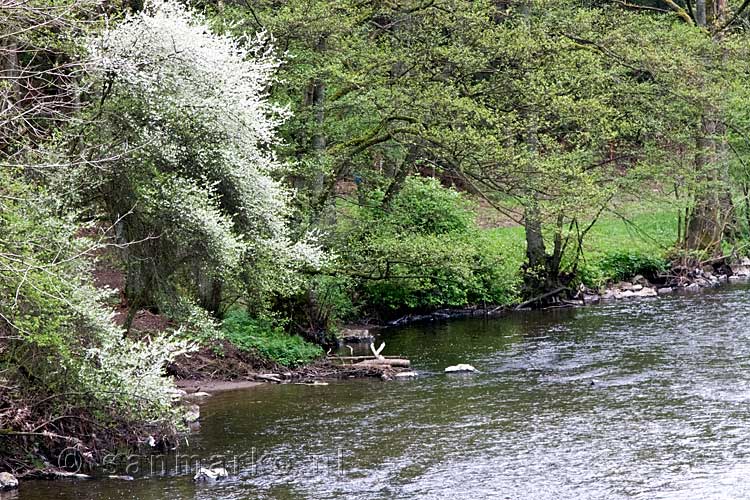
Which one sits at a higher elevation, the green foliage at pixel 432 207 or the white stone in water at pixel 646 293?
the green foliage at pixel 432 207

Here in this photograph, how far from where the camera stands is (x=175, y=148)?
16.2 m

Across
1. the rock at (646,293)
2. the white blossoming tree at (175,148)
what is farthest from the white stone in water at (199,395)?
the rock at (646,293)

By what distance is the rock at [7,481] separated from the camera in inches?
519

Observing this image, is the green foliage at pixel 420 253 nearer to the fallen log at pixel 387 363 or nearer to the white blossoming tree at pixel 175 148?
the fallen log at pixel 387 363

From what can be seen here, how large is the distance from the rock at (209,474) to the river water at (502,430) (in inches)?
8.6

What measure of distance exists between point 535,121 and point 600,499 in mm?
14147

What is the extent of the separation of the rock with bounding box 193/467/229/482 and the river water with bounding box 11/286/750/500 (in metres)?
0.22

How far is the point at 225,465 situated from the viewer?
14.4 m

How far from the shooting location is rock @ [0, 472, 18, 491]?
1319cm

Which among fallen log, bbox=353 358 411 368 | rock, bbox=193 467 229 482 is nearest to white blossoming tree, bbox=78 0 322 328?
rock, bbox=193 467 229 482

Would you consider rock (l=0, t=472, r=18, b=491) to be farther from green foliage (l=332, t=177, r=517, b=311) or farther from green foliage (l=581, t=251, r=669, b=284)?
green foliage (l=581, t=251, r=669, b=284)

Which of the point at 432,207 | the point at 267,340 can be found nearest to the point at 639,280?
the point at 432,207

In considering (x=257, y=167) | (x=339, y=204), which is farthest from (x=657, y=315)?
(x=257, y=167)

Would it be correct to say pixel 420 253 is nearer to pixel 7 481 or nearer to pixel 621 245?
pixel 7 481
